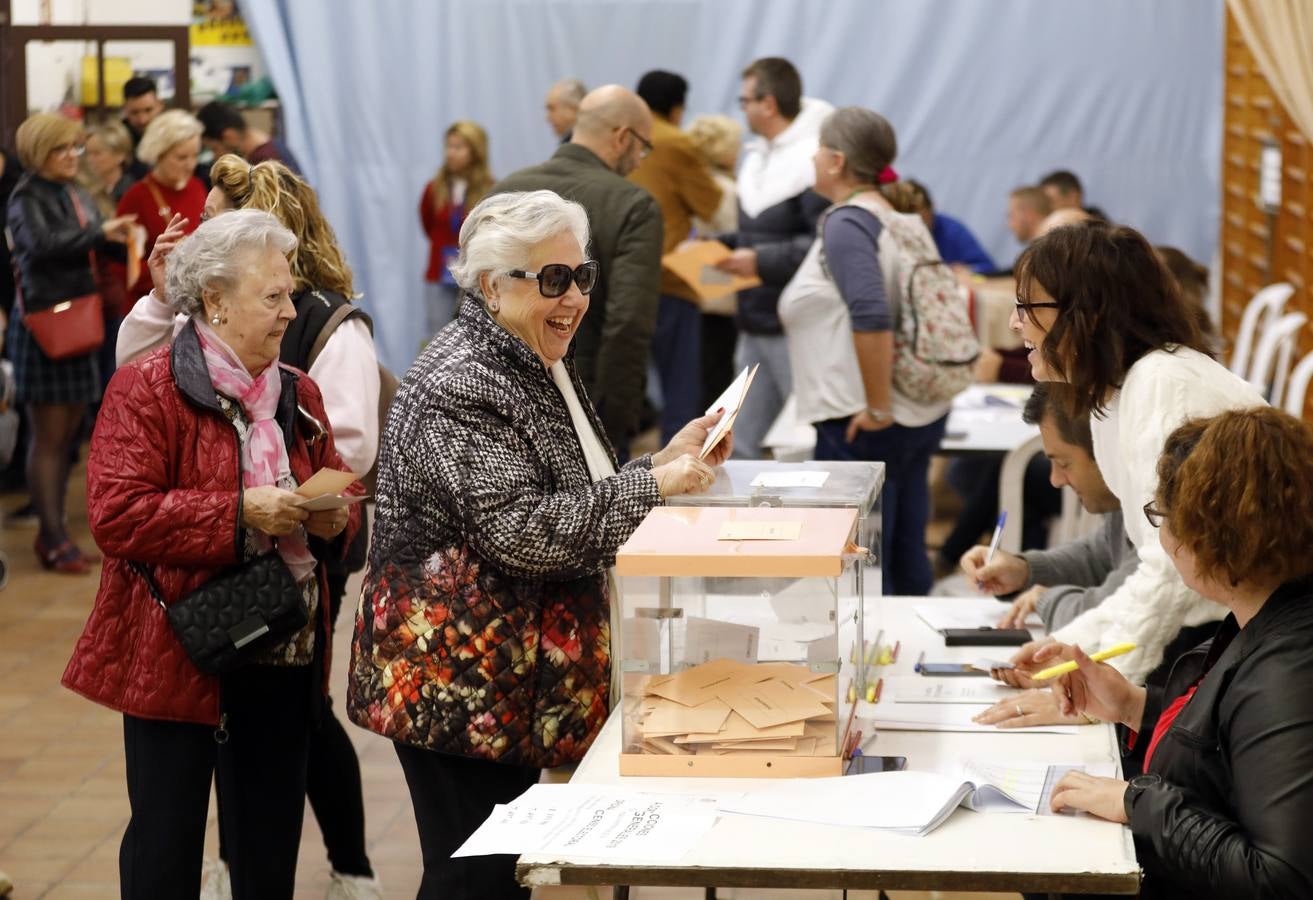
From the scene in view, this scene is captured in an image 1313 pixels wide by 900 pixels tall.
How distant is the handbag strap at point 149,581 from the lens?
9.07ft

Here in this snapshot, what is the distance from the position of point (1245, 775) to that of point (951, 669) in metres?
1.04

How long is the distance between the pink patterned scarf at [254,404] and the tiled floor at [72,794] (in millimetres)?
1410

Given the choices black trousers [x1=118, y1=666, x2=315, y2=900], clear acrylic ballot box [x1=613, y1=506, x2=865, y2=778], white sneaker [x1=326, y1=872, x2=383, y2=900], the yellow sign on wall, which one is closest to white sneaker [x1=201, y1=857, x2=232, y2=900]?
white sneaker [x1=326, y1=872, x2=383, y2=900]

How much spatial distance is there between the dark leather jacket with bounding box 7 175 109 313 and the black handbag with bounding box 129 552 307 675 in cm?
420

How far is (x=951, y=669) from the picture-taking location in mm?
3035

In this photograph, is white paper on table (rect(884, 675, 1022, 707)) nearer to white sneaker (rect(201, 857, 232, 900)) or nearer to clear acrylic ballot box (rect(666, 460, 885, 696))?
clear acrylic ballot box (rect(666, 460, 885, 696))

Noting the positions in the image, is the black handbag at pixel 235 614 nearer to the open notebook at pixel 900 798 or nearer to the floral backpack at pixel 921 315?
the open notebook at pixel 900 798

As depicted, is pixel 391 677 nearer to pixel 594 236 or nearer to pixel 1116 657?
pixel 1116 657

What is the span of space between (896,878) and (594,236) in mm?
3183

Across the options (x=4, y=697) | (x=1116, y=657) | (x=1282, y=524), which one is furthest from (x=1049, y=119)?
(x=1282, y=524)

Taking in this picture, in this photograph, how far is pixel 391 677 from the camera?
2.65 metres

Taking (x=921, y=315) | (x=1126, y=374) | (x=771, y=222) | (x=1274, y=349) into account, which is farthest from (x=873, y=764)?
(x=1274, y=349)

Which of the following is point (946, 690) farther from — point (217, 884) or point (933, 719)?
point (217, 884)

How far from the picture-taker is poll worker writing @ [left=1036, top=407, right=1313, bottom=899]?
1968 mm
